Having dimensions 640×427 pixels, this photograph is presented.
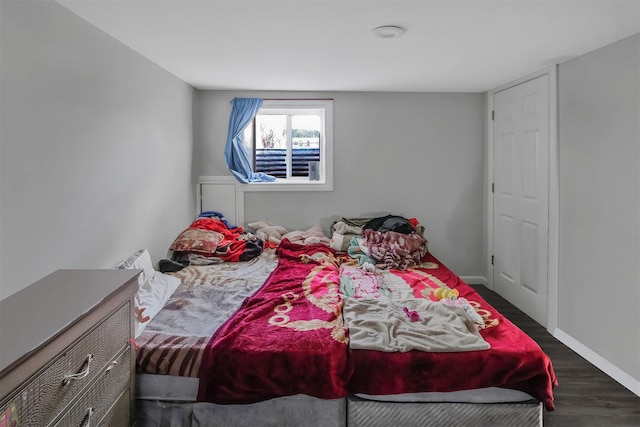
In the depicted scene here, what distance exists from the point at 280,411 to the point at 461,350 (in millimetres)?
927

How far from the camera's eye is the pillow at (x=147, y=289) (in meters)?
2.32

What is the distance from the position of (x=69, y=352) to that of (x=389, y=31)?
2.20 metres

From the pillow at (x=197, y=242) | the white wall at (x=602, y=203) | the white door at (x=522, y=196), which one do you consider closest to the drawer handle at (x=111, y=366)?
the pillow at (x=197, y=242)

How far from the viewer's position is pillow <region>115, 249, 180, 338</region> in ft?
7.62

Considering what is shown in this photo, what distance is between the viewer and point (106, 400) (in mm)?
1528

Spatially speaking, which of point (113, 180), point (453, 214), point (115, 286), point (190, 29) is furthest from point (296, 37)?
point (453, 214)

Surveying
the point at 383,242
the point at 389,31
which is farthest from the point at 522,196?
the point at 389,31

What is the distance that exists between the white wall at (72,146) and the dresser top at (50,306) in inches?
13.6

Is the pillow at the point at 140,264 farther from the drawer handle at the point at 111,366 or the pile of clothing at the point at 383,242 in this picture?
the pile of clothing at the point at 383,242

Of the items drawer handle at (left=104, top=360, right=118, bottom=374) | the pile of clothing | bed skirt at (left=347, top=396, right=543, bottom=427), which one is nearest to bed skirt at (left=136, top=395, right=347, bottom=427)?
bed skirt at (left=347, top=396, right=543, bottom=427)

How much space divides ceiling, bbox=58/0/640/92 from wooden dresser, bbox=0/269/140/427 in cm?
143

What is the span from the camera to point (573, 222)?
3066mm

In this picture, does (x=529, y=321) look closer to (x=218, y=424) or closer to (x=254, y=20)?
(x=218, y=424)

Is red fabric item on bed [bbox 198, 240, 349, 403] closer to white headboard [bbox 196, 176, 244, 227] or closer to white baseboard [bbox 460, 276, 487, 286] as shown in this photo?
white headboard [bbox 196, 176, 244, 227]
